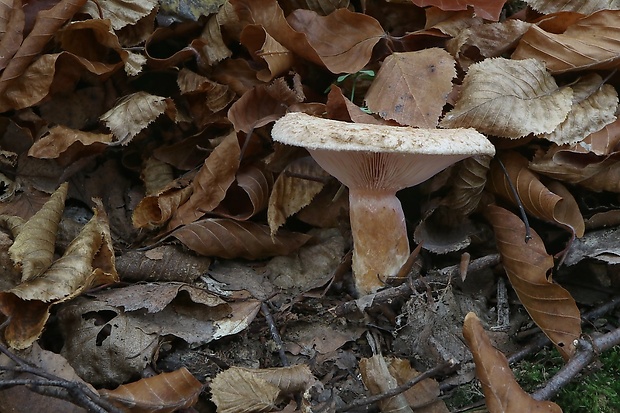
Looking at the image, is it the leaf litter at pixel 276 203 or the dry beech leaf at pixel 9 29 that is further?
the dry beech leaf at pixel 9 29

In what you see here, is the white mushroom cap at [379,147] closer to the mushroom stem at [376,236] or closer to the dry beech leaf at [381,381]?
the mushroom stem at [376,236]

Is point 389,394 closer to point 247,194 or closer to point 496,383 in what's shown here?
point 496,383

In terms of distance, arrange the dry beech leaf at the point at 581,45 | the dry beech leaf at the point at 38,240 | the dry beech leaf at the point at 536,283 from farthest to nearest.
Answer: the dry beech leaf at the point at 581,45, the dry beech leaf at the point at 38,240, the dry beech leaf at the point at 536,283

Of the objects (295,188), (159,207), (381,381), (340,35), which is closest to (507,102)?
(340,35)

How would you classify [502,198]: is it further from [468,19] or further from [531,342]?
[468,19]

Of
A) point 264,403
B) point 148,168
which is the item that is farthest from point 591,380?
point 148,168

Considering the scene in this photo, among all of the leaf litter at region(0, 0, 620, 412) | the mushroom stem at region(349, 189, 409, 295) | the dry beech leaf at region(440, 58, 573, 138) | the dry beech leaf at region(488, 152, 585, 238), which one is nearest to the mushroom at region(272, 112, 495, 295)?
the mushroom stem at region(349, 189, 409, 295)

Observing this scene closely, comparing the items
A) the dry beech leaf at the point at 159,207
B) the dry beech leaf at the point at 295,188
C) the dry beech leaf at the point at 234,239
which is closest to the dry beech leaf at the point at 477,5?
the dry beech leaf at the point at 295,188
